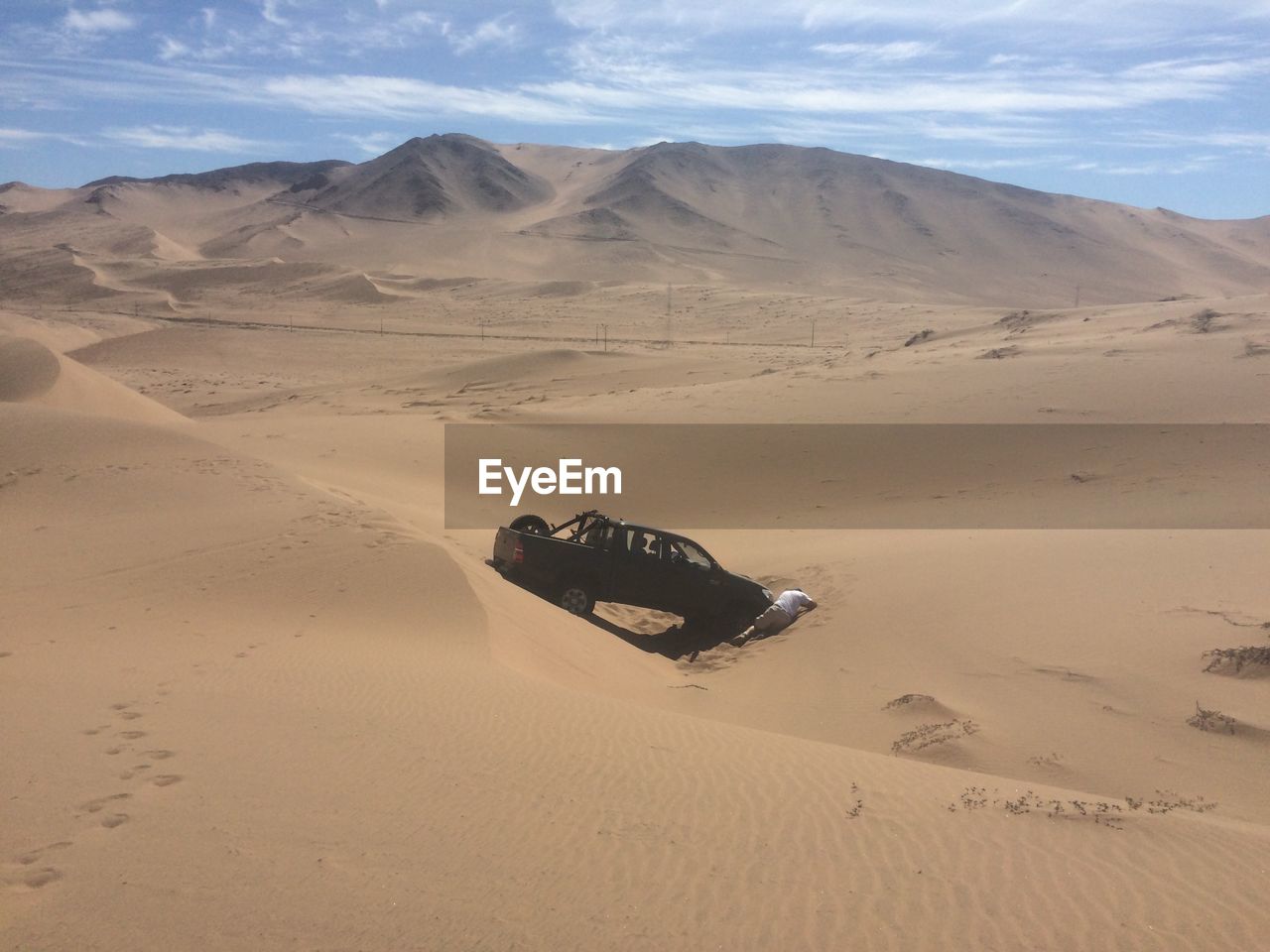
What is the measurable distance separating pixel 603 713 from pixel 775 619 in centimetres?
414

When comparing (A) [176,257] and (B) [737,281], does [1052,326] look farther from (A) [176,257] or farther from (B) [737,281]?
(A) [176,257]

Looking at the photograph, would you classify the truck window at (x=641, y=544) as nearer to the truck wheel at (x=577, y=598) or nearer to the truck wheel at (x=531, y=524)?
the truck wheel at (x=577, y=598)

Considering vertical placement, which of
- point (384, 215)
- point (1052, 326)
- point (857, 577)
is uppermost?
point (384, 215)

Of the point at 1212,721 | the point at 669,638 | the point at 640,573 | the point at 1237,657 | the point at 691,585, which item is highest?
the point at 1237,657

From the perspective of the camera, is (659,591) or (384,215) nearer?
(659,591)

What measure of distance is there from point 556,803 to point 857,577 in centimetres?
737

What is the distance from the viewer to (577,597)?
34.8ft

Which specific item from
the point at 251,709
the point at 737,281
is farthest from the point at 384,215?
the point at 251,709

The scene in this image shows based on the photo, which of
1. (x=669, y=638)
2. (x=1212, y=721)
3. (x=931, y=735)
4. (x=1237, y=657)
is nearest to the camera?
(x=1212, y=721)

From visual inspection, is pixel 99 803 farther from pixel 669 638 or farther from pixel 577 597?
pixel 669 638

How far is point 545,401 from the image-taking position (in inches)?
1021

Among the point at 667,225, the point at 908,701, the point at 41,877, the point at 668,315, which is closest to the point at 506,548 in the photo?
the point at 908,701

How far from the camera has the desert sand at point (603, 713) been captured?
12.8ft

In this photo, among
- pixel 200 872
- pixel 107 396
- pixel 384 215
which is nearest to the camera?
pixel 200 872
